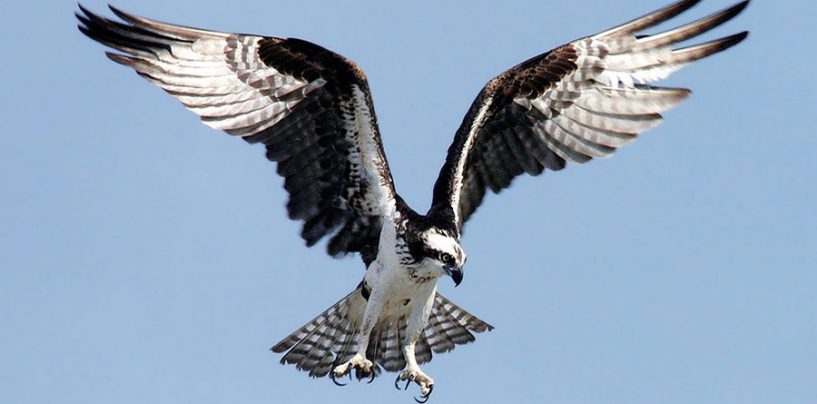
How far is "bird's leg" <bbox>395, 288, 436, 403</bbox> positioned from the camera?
45.6 ft

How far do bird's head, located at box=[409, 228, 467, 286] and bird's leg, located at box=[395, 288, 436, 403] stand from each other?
64 cm

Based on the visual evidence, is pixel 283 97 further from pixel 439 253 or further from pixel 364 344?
pixel 364 344

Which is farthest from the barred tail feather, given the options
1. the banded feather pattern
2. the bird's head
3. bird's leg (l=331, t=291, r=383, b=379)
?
the bird's head

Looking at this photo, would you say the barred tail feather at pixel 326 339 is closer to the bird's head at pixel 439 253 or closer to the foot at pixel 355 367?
the foot at pixel 355 367

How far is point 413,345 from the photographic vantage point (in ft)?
46.3

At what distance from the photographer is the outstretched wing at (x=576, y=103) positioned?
14875mm

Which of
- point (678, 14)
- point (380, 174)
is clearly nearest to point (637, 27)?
point (678, 14)

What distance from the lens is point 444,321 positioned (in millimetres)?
14883

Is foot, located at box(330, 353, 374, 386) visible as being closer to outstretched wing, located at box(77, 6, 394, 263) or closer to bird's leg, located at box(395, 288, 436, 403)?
bird's leg, located at box(395, 288, 436, 403)

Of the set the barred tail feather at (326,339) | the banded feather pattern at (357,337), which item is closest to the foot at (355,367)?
the banded feather pattern at (357,337)

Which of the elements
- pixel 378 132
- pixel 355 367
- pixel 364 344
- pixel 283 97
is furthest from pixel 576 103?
pixel 355 367

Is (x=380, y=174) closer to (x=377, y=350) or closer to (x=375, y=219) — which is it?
(x=375, y=219)

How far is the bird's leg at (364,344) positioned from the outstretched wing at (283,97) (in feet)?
2.78

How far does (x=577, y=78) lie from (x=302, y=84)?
2.66 m
